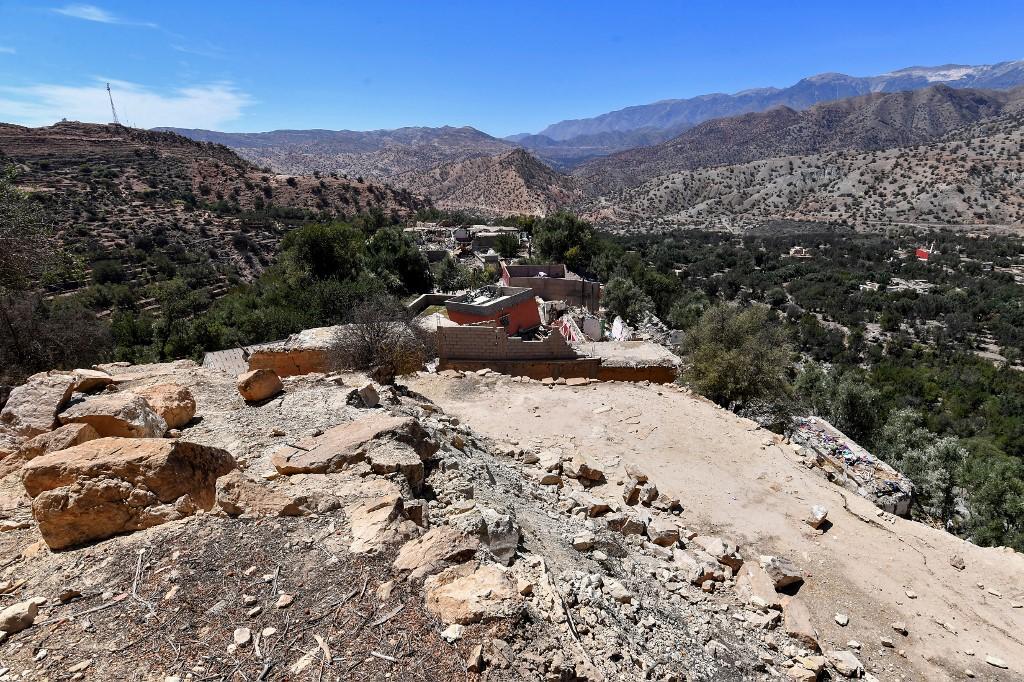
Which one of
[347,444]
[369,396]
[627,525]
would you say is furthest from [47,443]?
[627,525]

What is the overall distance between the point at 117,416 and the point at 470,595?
5060mm

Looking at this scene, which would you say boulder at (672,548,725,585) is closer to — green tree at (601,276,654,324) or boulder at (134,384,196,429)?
boulder at (134,384,196,429)

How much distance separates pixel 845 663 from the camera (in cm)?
570

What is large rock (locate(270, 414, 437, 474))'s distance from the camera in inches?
229

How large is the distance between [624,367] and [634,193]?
109930mm

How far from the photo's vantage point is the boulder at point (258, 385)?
8391mm

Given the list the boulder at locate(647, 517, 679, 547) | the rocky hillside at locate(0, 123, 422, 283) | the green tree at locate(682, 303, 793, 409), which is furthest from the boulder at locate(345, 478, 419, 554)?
the rocky hillside at locate(0, 123, 422, 283)

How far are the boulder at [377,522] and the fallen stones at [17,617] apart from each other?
6.89 feet

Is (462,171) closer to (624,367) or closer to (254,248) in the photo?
(254,248)

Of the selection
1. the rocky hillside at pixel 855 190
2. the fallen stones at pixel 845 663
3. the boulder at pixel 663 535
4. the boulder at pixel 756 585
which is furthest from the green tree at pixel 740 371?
the rocky hillside at pixel 855 190

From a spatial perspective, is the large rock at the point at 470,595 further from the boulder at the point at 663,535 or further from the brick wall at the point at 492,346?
the brick wall at the point at 492,346

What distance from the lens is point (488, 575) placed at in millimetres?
4004

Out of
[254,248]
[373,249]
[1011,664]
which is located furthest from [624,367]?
[254,248]

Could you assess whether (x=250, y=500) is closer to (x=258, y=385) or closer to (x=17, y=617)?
(x=17, y=617)
